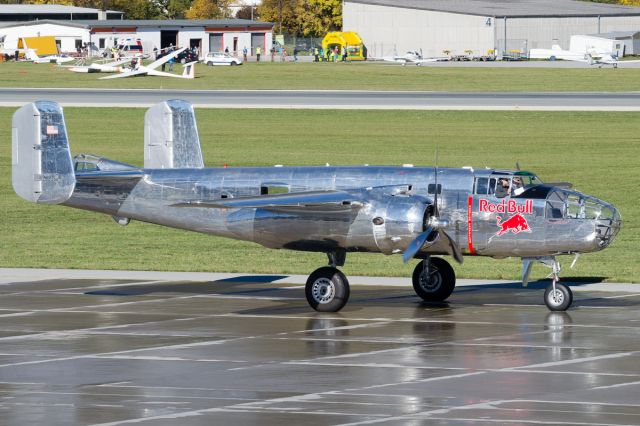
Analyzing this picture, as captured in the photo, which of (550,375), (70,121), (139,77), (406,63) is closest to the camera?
(550,375)

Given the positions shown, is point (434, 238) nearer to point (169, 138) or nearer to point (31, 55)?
point (169, 138)

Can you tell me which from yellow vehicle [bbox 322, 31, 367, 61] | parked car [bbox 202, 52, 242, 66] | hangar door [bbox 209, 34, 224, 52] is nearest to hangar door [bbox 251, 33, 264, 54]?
hangar door [bbox 209, 34, 224, 52]

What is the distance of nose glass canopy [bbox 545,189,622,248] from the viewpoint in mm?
23266

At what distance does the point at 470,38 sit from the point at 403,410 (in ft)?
512

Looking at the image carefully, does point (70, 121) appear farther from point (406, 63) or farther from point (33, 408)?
point (406, 63)

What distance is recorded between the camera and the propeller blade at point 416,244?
22609 millimetres

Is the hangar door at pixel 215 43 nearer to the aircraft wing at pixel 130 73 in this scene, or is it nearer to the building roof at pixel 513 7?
the building roof at pixel 513 7

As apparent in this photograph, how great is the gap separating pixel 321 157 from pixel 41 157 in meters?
29.3

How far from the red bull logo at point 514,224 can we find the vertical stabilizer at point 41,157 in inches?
356

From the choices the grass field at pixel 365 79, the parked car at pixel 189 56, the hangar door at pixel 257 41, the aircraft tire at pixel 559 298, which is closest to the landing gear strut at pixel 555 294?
the aircraft tire at pixel 559 298

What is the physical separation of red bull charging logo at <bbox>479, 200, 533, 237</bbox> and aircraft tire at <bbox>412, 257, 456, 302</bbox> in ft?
7.08

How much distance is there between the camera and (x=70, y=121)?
231ft

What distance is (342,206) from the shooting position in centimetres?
2386

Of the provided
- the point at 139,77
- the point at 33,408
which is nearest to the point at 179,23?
the point at 139,77
